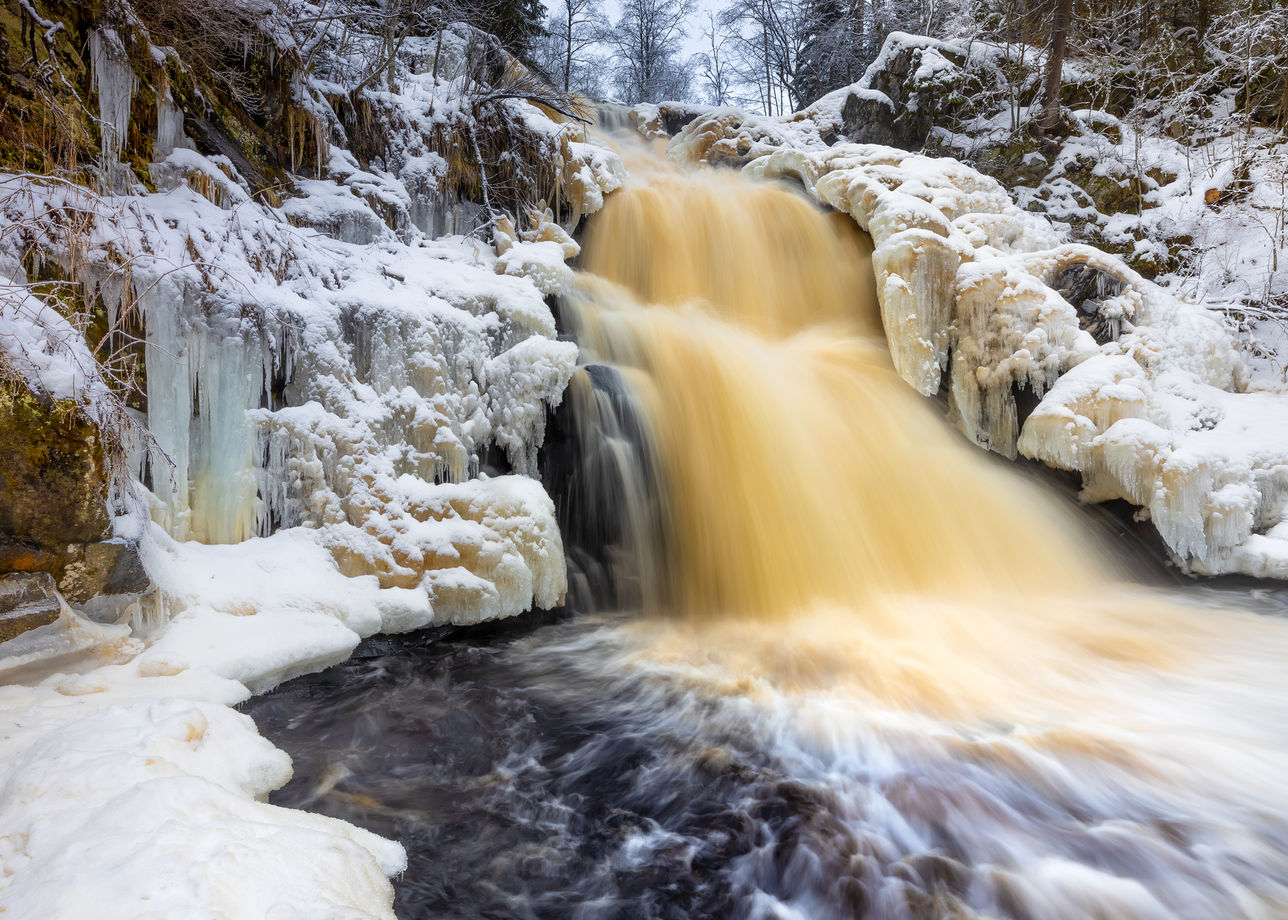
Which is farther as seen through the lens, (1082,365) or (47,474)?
(1082,365)

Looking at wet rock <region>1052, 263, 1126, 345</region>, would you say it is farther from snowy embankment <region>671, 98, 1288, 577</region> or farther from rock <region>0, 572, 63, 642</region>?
rock <region>0, 572, 63, 642</region>

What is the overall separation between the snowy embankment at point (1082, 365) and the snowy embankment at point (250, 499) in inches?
149

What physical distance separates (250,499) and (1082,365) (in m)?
6.76

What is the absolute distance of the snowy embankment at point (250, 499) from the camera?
1.69 m

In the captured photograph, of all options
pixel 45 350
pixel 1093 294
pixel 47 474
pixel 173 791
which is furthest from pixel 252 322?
pixel 1093 294

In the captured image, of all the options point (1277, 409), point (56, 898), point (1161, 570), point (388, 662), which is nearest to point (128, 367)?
point (388, 662)

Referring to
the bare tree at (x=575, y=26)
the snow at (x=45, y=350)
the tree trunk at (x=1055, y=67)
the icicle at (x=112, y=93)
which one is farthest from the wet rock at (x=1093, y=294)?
the bare tree at (x=575, y=26)

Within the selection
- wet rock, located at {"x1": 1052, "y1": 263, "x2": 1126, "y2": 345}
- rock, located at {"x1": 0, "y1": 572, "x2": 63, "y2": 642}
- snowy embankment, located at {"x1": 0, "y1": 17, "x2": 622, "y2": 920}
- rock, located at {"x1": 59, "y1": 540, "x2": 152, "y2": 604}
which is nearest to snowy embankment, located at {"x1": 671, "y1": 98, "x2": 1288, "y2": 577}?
wet rock, located at {"x1": 1052, "y1": 263, "x2": 1126, "y2": 345}

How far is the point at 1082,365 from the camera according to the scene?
584 cm

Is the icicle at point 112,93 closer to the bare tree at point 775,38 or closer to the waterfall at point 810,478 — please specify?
the waterfall at point 810,478

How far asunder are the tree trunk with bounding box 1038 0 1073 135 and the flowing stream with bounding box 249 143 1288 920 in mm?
5436

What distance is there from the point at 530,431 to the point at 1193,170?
10250 mm

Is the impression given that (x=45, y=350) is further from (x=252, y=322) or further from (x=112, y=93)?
(x=112, y=93)

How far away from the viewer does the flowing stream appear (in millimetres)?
2338
